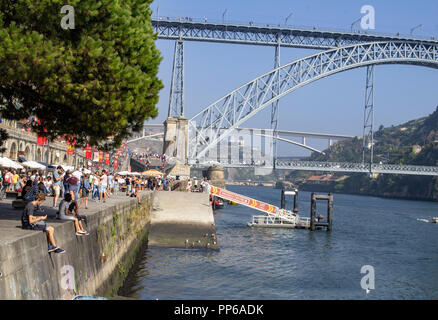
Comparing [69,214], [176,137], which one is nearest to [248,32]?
[176,137]

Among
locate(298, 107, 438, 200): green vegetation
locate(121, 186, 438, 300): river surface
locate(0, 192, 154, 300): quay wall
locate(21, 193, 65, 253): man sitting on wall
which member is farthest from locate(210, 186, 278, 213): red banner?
locate(298, 107, 438, 200): green vegetation

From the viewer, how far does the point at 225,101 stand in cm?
7150

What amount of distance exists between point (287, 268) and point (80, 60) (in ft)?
54.9

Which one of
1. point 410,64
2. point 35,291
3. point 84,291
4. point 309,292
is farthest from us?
point 410,64

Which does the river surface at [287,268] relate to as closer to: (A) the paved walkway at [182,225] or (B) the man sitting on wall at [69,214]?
(A) the paved walkway at [182,225]

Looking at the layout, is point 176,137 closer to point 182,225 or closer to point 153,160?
point 153,160

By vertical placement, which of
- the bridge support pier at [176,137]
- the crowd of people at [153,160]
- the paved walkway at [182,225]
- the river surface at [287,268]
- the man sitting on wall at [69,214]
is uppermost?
the bridge support pier at [176,137]

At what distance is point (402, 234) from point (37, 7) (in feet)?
131

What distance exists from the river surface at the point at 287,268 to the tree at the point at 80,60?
7.13 meters

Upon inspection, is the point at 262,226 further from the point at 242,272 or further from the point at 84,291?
the point at 84,291

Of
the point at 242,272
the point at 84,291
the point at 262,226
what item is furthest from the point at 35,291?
the point at 262,226

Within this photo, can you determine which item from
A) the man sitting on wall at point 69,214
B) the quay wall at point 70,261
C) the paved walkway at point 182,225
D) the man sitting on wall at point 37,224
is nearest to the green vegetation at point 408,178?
the paved walkway at point 182,225

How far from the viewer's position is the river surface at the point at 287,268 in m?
19.6

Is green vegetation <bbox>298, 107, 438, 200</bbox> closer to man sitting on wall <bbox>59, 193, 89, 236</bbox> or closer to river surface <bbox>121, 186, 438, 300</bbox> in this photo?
river surface <bbox>121, 186, 438, 300</bbox>
